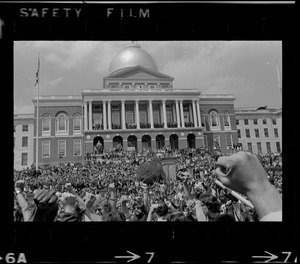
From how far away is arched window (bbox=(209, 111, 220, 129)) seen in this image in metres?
44.8

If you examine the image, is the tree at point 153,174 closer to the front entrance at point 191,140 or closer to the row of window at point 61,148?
the row of window at point 61,148

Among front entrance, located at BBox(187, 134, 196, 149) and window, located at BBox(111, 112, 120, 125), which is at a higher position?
window, located at BBox(111, 112, 120, 125)

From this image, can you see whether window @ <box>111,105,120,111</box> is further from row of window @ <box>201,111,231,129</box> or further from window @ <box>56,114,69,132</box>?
row of window @ <box>201,111,231,129</box>

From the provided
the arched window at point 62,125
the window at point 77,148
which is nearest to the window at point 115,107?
the arched window at point 62,125

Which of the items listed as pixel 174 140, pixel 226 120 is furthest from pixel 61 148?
pixel 226 120

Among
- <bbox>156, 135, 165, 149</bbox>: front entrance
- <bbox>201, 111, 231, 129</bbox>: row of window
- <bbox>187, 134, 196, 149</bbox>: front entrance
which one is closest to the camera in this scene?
<bbox>201, 111, 231, 129</bbox>: row of window

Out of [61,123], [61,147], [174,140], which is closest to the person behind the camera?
[61,147]

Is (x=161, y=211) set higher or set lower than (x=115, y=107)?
lower

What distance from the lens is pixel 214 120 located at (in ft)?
153

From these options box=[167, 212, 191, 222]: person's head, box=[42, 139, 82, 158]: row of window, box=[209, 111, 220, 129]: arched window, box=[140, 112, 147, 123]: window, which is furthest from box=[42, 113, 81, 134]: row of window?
box=[167, 212, 191, 222]: person's head

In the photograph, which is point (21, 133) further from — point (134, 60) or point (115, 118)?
point (115, 118)
